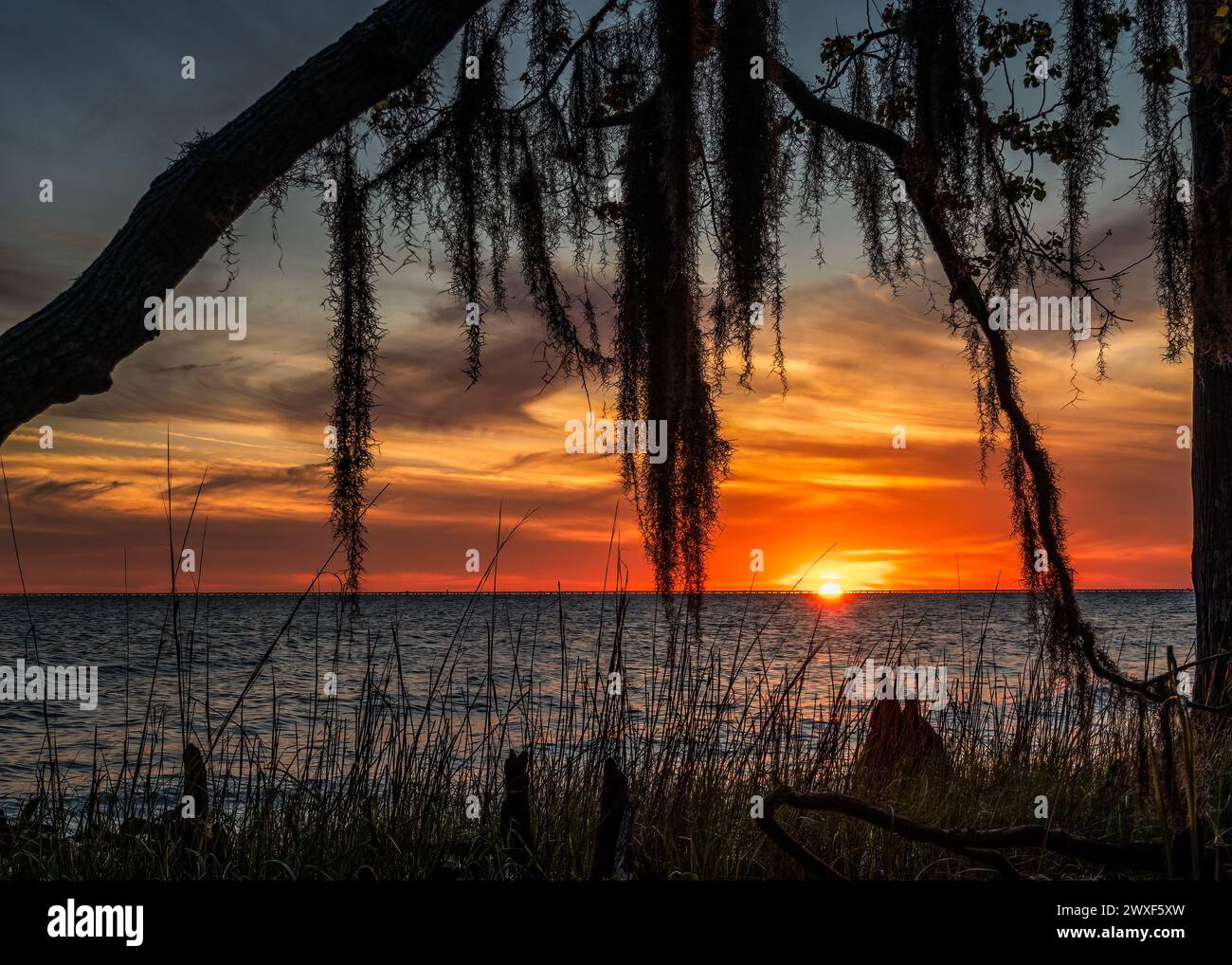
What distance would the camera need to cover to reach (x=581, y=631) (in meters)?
35.8

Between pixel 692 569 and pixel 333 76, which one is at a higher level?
pixel 333 76

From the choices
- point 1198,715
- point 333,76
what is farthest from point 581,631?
point 333,76

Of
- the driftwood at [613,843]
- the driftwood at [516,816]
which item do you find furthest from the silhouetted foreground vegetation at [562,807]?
the driftwood at [613,843]

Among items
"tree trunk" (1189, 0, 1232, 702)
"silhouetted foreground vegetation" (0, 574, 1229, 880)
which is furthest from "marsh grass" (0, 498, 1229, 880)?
"tree trunk" (1189, 0, 1232, 702)

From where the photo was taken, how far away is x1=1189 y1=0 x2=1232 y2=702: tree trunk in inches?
140

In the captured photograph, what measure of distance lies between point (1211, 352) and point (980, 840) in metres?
2.96

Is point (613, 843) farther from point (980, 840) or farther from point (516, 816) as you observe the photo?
point (516, 816)

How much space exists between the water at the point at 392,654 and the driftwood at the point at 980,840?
707 millimetres

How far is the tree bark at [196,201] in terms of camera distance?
1.96 m

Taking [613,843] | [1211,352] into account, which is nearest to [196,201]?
[613,843]

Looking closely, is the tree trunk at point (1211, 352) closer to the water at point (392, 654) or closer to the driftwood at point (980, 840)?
the water at point (392, 654)

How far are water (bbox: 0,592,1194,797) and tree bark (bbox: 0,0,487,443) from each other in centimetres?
73
